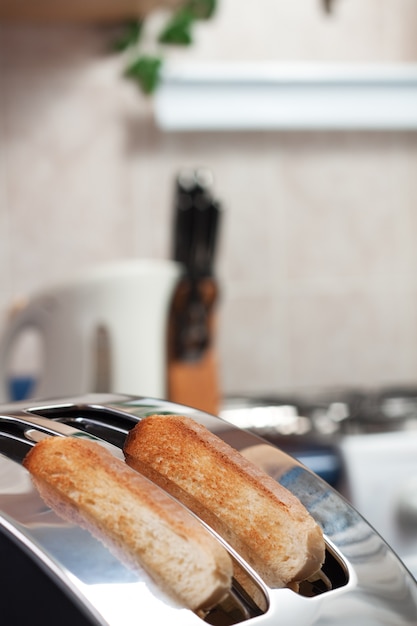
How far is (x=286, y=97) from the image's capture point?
181cm

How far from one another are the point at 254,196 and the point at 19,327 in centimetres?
72

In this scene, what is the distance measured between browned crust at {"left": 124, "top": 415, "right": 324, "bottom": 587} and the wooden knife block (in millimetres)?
905

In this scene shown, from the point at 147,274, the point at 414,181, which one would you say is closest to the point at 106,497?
the point at 147,274

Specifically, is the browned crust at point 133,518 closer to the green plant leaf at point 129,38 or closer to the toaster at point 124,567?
the toaster at point 124,567

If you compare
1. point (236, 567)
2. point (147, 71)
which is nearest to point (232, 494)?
point (236, 567)

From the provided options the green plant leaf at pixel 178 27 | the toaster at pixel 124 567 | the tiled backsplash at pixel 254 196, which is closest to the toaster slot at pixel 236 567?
the toaster at pixel 124 567

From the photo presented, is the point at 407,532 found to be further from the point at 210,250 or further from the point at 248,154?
the point at 248,154

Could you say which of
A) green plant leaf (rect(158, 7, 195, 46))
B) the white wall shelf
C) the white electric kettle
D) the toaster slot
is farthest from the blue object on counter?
the toaster slot

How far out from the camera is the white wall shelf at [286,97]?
1.73 meters

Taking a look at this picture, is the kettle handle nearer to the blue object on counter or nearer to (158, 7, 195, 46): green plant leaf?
the blue object on counter

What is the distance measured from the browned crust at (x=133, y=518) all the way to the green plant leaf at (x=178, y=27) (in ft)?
5.11

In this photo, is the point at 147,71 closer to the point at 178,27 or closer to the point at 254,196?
the point at 178,27

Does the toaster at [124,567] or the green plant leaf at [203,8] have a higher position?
the green plant leaf at [203,8]

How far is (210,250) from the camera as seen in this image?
1.26 m
